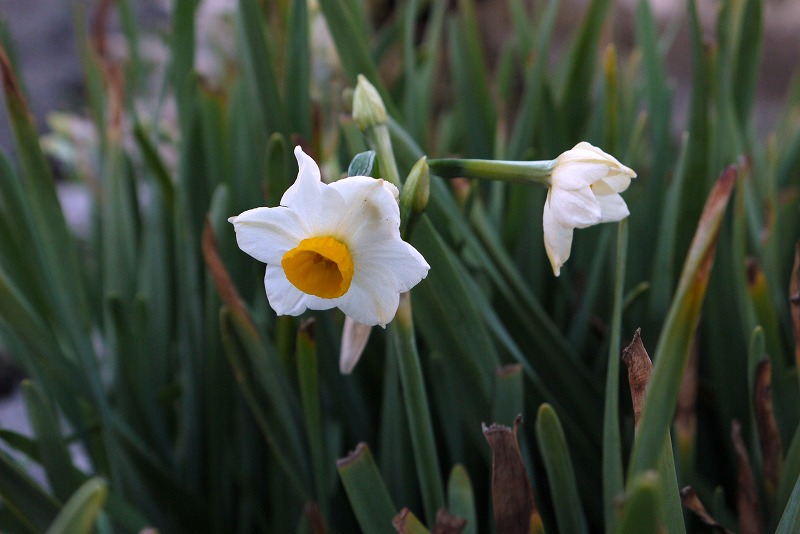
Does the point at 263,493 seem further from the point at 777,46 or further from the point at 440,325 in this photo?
the point at 777,46

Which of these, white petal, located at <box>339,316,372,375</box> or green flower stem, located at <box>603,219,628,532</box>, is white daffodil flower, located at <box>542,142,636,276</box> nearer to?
green flower stem, located at <box>603,219,628,532</box>

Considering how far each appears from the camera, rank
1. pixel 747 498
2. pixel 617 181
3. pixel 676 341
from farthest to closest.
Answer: pixel 747 498 < pixel 617 181 < pixel 676 341

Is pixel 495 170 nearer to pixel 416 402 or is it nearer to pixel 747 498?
pixel 416 402

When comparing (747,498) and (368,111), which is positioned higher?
(368,111)

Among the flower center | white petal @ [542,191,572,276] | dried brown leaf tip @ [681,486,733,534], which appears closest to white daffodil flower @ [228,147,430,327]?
the flower center

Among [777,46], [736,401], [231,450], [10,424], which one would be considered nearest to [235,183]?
[231,450]

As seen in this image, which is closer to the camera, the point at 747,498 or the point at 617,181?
the point at 617,181

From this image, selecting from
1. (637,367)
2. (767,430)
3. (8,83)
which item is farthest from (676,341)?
(8,83)
